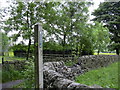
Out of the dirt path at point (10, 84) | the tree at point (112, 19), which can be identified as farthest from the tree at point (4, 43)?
the tree at point (112, 19)

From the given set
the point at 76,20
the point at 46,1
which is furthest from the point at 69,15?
the point at 46,1

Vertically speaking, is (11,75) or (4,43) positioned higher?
(4,43)

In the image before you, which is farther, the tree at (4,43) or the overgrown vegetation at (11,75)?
the tree at (4,43)

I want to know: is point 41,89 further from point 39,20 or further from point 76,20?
point 76,20

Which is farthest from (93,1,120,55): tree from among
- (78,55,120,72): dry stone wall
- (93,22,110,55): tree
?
(78,55,120,72): dry stone wall

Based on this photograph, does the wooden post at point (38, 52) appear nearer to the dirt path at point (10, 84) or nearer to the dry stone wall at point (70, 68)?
the dry stone wall at point (70, 68)

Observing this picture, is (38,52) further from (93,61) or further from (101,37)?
(93,61)

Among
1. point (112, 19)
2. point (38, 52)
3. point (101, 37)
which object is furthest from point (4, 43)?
point (112, 19)

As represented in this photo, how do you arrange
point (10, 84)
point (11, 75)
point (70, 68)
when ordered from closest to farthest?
1. point (10, 84)
2. point (11, 75)
3. point (70, 68)

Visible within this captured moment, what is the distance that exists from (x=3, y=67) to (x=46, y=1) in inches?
55.0

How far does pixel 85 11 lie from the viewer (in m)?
2.93

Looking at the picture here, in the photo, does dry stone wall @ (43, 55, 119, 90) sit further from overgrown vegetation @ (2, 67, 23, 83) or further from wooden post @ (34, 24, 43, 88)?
overgrown vegetation @ (2, 67, 23, 83)

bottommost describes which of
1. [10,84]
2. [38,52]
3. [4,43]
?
[10,84]

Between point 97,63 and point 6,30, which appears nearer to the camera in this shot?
point 6,30
